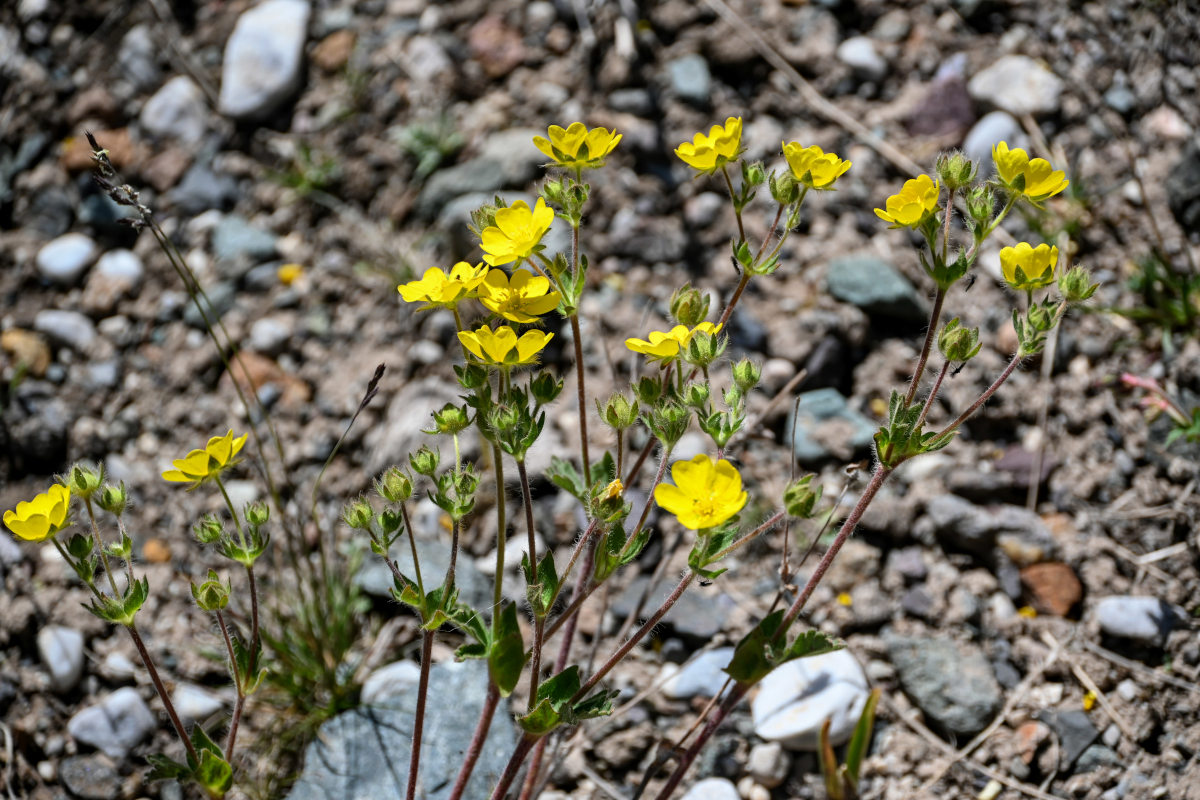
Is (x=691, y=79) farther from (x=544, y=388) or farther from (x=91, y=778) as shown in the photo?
(x=91, y=778)

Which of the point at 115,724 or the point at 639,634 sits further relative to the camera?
the point at 115,724

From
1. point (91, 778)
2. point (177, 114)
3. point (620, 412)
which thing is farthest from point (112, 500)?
point (177, 114)

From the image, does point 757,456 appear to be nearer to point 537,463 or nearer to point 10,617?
point 537,463

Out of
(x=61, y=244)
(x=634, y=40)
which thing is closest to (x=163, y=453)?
(x=61, y=244)

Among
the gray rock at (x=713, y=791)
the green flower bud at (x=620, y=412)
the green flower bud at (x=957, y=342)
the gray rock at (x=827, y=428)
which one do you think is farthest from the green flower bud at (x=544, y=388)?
the gray rock at (x=827, y=428)

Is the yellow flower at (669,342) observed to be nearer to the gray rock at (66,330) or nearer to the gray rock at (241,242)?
the gray rock at (241,242)

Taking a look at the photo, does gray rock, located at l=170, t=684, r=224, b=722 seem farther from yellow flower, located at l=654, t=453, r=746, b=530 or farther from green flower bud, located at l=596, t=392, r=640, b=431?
yellow flower, located at l=654, t=453, r=746, b=530
